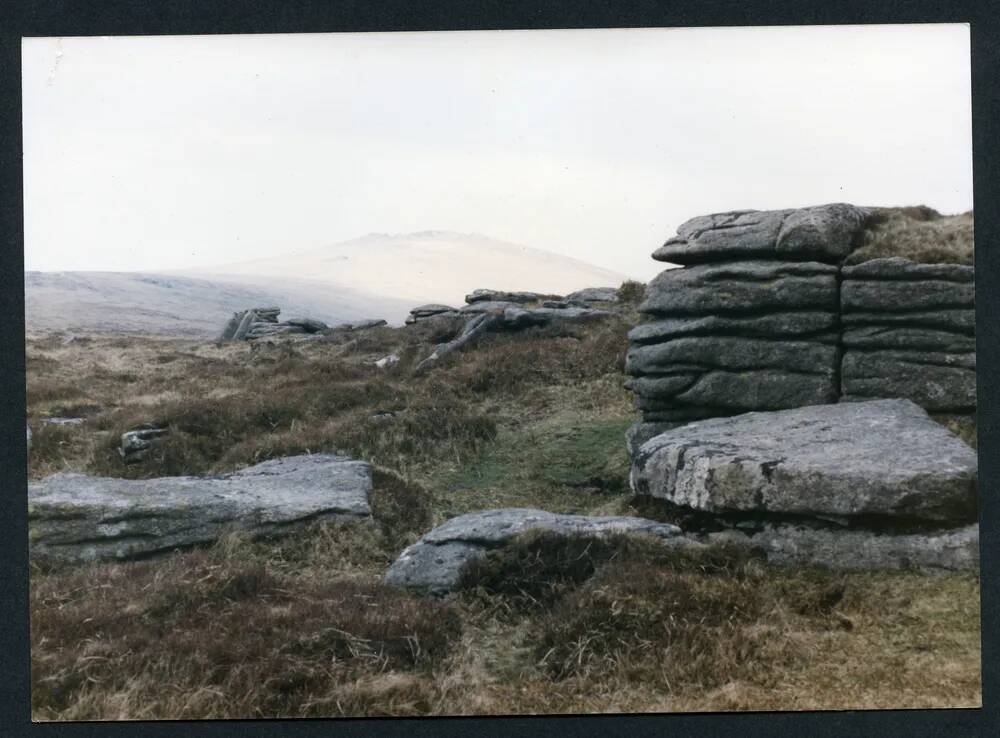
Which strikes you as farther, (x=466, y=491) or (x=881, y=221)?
(x=466, y=491)

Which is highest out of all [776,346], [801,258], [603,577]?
[801,258]

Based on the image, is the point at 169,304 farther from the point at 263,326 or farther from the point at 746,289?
the point at 746,289

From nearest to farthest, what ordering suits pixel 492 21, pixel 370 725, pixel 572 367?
pixel 370 725 < pixel 492 21 < pixel 572 367

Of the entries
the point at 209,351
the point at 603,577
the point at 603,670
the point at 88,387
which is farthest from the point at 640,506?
the point at 209,351

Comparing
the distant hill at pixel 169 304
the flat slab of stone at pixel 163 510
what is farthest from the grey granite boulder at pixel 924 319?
the distant hill at pixel 169 304

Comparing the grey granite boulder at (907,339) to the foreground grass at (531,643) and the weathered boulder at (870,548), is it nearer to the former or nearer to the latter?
the weathered boulder at (870,548)

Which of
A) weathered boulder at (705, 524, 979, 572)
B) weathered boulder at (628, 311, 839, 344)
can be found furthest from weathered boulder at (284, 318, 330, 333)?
weathered boulder at (705, 524, 979, 572)

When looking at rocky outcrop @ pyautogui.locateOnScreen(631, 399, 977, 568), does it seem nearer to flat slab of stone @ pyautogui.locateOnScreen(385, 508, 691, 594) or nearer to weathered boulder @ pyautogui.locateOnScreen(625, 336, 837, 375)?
flat slab of stone @ pyautogui.locateOnScreen(385, 508, 691, 594)

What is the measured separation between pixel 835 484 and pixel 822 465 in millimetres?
326

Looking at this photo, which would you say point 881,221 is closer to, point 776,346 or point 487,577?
point 776,346

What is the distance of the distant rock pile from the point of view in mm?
12719

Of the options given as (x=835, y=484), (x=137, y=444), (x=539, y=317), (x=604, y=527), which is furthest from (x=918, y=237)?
(x=137, y=444)

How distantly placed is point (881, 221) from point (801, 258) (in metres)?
1.76

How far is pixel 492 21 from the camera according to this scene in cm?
1126
